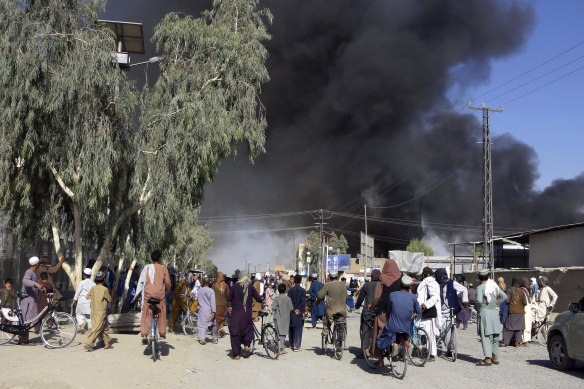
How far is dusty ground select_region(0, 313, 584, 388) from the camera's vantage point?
8188 millimetres

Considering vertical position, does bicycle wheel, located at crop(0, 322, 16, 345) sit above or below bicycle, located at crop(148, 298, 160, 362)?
below

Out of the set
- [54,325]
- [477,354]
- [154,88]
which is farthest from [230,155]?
[477,354]

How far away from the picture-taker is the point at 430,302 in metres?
10.6

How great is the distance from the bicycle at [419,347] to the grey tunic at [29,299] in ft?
24.4

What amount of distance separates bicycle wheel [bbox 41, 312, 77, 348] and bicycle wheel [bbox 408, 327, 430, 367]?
21.6ft

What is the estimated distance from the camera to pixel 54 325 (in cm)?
1129

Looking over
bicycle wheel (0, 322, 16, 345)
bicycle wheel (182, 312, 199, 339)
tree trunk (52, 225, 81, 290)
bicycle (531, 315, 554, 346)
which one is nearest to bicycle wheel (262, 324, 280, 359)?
bicycle wheel (182, 312, 199, 339)

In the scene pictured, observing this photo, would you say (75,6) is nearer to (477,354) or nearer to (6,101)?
(6,101)

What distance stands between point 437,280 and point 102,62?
30.7ft

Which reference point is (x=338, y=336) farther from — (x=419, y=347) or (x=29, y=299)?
(x=29, y=299)

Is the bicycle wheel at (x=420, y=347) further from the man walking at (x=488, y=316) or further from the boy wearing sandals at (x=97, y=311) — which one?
the boy wearing sandals at (x=97, y=311)

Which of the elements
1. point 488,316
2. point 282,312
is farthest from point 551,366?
point 282,312

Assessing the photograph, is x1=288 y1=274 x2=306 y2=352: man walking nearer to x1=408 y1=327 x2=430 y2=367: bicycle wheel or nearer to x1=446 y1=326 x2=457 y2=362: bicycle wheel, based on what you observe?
x1=408 y1=327 x2=430 y2=367: bicycle wheel

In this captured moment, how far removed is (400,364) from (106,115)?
974 cm
